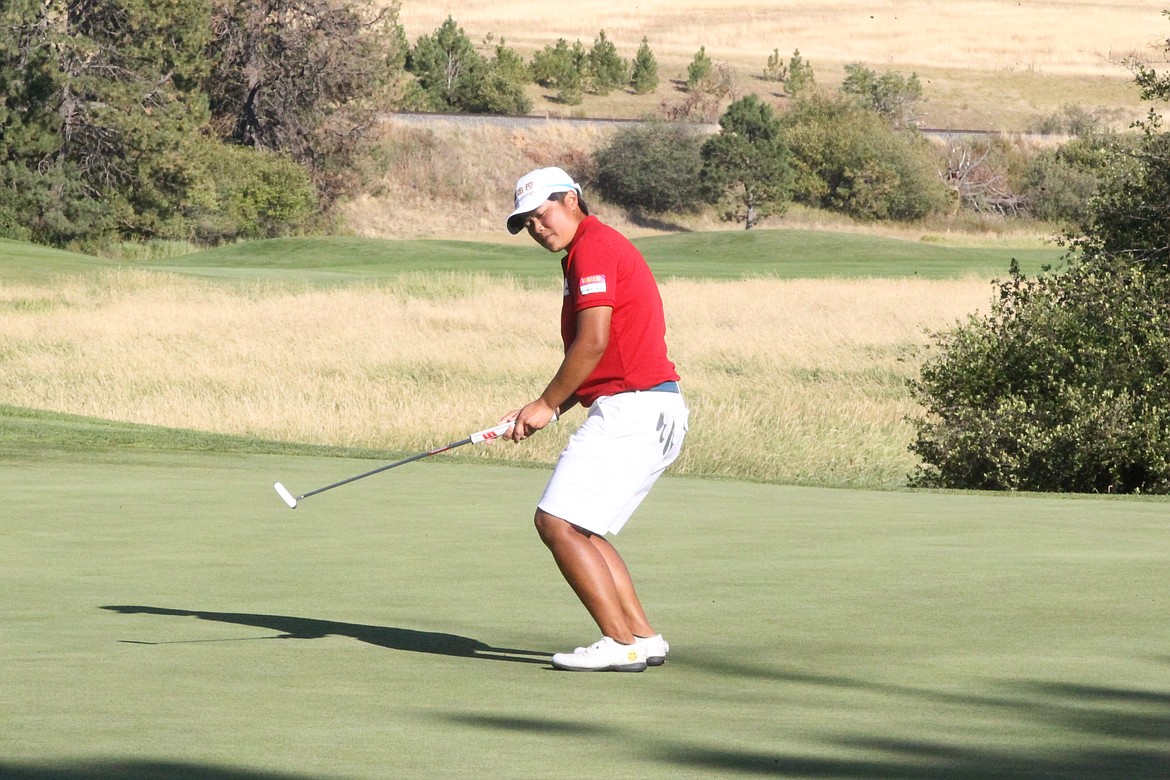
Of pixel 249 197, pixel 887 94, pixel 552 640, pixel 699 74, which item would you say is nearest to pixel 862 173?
pixel 887 94

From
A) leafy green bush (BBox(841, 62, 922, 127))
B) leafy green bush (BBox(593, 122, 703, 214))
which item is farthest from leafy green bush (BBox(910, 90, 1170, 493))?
leafy green bush (BBox(841, 62, 922, 127))

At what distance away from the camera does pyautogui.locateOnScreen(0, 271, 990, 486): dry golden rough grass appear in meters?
21.8

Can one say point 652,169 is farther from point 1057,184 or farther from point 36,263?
point 36,263

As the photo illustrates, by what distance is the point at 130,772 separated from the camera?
4.29m

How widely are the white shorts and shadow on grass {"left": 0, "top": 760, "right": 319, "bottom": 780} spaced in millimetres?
2146

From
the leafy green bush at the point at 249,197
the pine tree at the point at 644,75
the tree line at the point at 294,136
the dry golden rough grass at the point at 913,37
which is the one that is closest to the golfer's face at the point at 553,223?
the tree line at the point at 294,136

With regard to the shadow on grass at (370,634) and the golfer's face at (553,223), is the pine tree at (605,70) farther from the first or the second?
the golfer's face at (553,223)

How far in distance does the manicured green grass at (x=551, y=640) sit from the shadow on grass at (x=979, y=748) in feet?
0.05

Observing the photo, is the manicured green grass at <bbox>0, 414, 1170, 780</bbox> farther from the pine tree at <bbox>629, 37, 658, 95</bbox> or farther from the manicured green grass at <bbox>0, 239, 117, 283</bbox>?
the pine tree at <bbox>629, 37, 658, 95</bbox>

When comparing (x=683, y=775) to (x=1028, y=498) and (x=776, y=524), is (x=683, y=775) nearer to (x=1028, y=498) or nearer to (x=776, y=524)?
(x=776, y=524)

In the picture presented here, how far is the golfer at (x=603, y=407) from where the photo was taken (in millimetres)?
6238

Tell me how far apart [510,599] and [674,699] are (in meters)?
2.45

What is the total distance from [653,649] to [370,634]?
125cm

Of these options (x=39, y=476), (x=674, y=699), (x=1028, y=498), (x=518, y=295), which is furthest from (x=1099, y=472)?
(x=518, y=295)
